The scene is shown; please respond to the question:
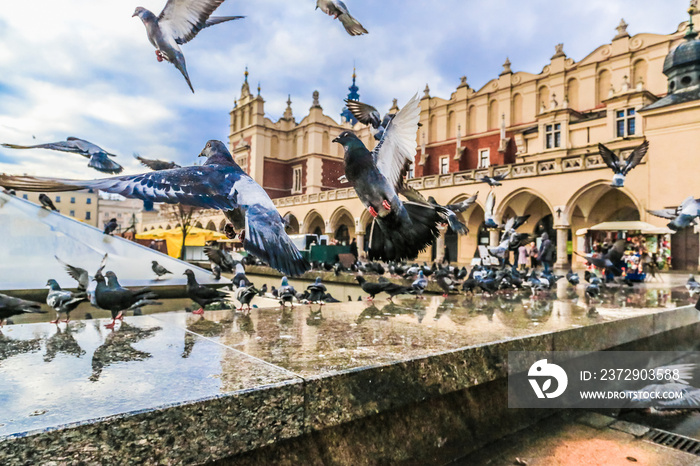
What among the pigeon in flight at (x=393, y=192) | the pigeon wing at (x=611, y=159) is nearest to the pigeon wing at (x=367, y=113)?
the pigeon in flight at (x=393, y=192)

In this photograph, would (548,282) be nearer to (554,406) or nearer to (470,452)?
(554,406)

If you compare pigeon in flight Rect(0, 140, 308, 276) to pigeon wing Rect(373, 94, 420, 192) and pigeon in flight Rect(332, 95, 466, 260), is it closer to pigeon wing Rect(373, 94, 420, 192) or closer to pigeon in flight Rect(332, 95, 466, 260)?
pigeon in flight Rect(332, 95, 466, 260)

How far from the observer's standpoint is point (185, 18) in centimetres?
189

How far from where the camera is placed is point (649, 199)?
18.4 m

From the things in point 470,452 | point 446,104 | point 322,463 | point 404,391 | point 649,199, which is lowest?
point 470,452

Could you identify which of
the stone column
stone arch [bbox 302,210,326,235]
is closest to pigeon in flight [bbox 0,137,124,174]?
the stone column

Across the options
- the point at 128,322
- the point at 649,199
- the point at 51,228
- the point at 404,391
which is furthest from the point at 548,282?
the point at 649,199

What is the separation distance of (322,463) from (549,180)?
2177 centimetres

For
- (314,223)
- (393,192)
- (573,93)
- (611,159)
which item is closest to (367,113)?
(393,192)

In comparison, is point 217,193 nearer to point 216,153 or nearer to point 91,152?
point 216,153

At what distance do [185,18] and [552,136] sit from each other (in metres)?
27.9

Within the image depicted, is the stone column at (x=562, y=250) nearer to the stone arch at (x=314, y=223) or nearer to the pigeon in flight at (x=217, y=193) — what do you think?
the stone arch at (x=314, y=223)

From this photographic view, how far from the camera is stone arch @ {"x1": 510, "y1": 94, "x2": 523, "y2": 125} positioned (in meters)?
30.1

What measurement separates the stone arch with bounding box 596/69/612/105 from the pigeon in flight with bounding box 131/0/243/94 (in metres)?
30.2
